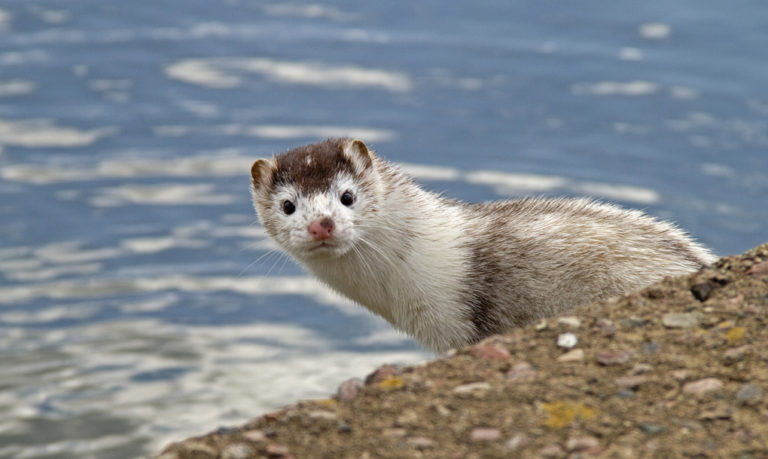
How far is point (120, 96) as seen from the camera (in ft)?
128

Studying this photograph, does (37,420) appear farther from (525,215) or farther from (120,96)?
(120,96)

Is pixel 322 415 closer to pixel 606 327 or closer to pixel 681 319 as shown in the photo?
pixel 606 327

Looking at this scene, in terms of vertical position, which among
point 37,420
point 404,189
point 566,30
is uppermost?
point 566,30

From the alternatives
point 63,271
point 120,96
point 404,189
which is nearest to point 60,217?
point 63,271

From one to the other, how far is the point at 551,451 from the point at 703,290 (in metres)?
2.09

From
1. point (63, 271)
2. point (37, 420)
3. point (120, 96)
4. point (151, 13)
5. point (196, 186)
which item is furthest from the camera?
point (151, 13)

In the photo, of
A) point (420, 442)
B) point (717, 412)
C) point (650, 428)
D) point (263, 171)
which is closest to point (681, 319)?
point (717, 412)

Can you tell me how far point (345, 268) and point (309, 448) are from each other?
359cm

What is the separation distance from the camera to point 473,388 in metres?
6.64

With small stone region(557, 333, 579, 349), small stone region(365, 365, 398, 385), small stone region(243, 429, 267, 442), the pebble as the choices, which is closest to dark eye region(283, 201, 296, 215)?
small stone region(365, 365, 398, 385)

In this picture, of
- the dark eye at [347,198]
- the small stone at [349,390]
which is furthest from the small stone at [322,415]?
the dark eye at [347,198]

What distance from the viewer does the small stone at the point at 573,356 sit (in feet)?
22.6

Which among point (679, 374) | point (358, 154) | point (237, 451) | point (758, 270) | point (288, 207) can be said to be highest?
point (358, 154)

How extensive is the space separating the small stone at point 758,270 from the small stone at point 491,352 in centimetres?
180
